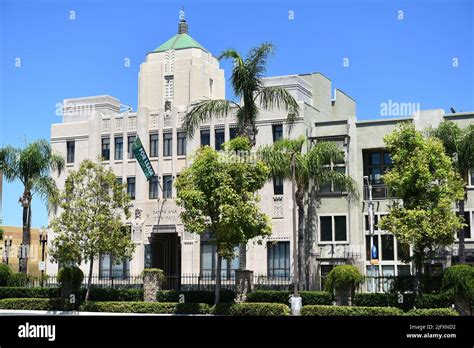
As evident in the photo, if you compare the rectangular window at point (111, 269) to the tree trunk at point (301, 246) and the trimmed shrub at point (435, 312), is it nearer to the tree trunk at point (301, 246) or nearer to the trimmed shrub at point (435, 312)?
the tree trunk at point (301, 246)

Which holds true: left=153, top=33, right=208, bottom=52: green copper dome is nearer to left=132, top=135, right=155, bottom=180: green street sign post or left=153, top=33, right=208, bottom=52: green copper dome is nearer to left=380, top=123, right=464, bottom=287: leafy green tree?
left=132, top=135, right=155, bottom=180: green street sign post

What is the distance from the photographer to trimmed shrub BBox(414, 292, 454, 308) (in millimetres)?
30125

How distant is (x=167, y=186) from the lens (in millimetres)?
46375

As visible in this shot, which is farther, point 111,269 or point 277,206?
point 111,269

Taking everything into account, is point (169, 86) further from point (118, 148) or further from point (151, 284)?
point (151, 284)

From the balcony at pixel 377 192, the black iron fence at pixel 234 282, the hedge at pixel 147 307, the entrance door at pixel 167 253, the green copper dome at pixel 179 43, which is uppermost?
the green copper dome at pixel 179 43

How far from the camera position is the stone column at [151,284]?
3641 centimetres

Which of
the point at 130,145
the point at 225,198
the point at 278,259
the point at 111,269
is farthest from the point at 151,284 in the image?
the point at 130,145

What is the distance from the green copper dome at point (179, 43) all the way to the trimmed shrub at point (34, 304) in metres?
21.2

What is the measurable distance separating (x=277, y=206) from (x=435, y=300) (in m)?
14.0

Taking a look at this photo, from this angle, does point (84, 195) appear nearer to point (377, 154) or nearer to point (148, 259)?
point (148, 259)

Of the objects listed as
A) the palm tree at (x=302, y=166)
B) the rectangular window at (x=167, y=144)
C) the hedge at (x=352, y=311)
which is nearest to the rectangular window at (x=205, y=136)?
the rectangular window at (x=167, y=144)

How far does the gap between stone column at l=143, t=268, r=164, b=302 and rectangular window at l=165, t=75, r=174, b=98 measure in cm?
1642
